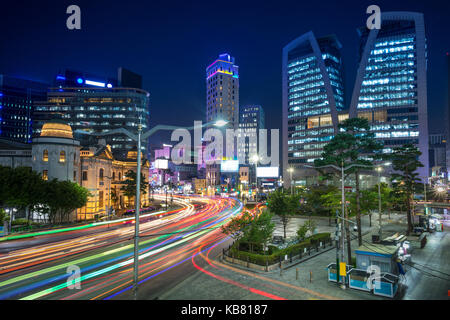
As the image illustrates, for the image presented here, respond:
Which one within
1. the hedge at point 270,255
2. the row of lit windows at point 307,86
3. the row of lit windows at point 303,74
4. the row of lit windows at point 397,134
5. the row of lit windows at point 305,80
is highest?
the row of lit windows at point 303,74

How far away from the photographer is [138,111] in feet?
413

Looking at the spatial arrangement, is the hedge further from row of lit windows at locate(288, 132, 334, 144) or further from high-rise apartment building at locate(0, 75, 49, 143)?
high-rise apartment building at locate(0, 75, 49, 143)

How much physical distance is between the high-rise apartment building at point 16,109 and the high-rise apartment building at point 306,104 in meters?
147

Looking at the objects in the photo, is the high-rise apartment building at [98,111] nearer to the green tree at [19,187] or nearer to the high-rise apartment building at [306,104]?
the high-rise apartment building at [306,104]

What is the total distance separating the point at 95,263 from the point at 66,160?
3513 centimetres

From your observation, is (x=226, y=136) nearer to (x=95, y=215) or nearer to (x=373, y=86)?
(x=373, y=86)

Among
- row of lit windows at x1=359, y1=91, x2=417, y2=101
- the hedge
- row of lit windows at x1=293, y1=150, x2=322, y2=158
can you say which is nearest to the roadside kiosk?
the hedge

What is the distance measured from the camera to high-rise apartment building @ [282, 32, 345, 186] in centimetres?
13925

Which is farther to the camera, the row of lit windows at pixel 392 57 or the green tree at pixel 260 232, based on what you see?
the row of lit windows at pixel 392 57

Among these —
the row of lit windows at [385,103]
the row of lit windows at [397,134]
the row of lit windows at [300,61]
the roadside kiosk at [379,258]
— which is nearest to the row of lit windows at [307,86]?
the row of lit windows at [300,61]

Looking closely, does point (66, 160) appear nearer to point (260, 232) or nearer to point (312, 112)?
point (260, 232)

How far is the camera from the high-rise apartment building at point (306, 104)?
457 feet

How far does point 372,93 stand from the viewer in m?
125

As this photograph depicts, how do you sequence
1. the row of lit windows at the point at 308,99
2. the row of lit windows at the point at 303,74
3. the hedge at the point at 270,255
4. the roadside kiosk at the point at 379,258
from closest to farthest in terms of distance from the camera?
the roadside kiosk at the point at 379,258 < the hedge at the point at 270,255 < the row of lit windows at the point at 308,99 < the row of lit windows at the point at 303,74
